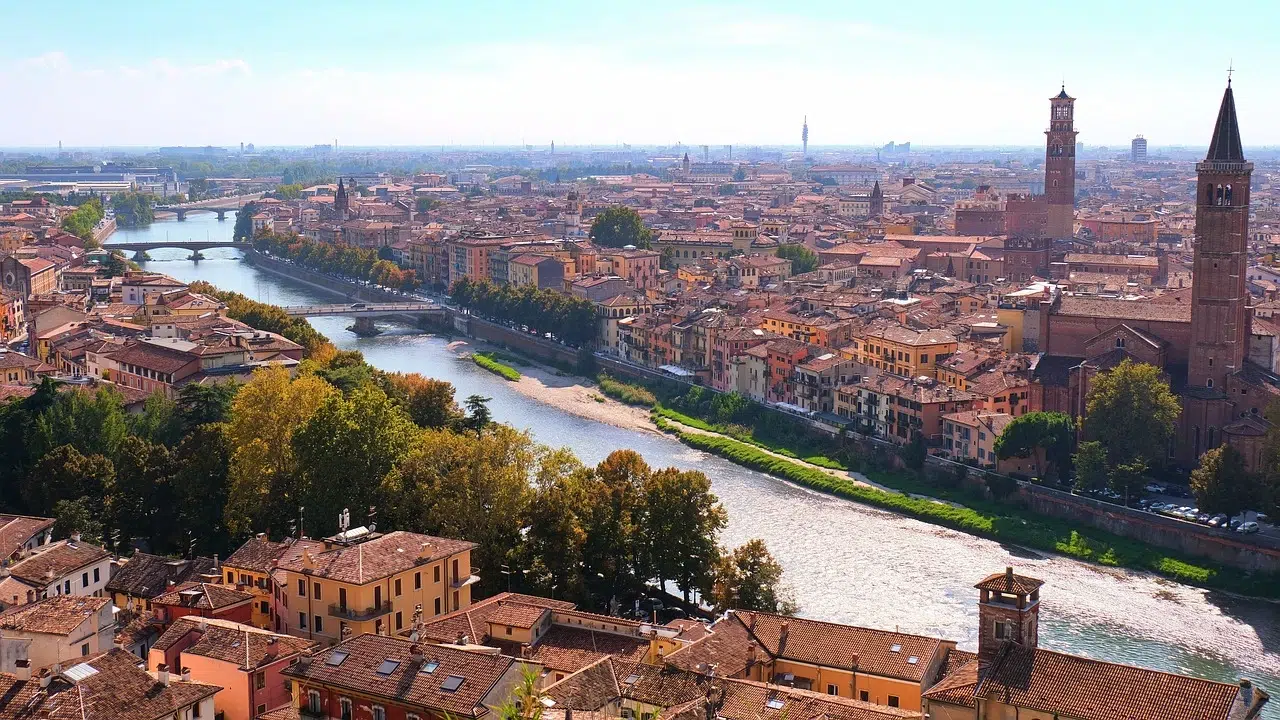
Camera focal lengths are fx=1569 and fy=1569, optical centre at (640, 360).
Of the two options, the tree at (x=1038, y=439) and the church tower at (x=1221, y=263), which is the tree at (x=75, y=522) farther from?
the church tower at (x=1221, y=263)

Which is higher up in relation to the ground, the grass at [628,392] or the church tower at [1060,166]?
the church tower at [1060,166]

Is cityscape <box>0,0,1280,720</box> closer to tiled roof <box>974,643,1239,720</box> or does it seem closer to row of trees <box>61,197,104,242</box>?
tiled roof <box>974,643,1239,720</box>

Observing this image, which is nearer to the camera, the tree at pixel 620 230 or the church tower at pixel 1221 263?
the church tower at pixel 1221 263

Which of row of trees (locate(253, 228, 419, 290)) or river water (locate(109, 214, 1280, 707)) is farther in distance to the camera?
row of trees (locate(253, 228, 419, 290))

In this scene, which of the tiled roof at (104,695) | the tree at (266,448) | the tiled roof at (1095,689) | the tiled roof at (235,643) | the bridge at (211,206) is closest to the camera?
the tiled roof at (1095,689)

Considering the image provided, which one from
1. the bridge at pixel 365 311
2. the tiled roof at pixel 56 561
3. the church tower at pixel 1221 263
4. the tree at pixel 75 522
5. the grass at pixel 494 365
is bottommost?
the grass at pixel 494 365

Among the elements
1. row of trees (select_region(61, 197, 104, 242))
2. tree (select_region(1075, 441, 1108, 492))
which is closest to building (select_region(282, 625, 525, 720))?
tree (select_region(1075, 441, 1108, 492))

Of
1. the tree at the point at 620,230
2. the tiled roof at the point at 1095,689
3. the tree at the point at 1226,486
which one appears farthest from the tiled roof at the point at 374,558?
the tree at the point at 620,230

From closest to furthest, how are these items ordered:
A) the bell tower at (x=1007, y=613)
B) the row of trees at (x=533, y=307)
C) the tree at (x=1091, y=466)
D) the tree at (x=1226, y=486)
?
the bell tower at (x=1007, y=613) → the tree at (x=1226, y=486) → the tree at (x=1091, y=466) → the row of trees at (x=533, y=307)
